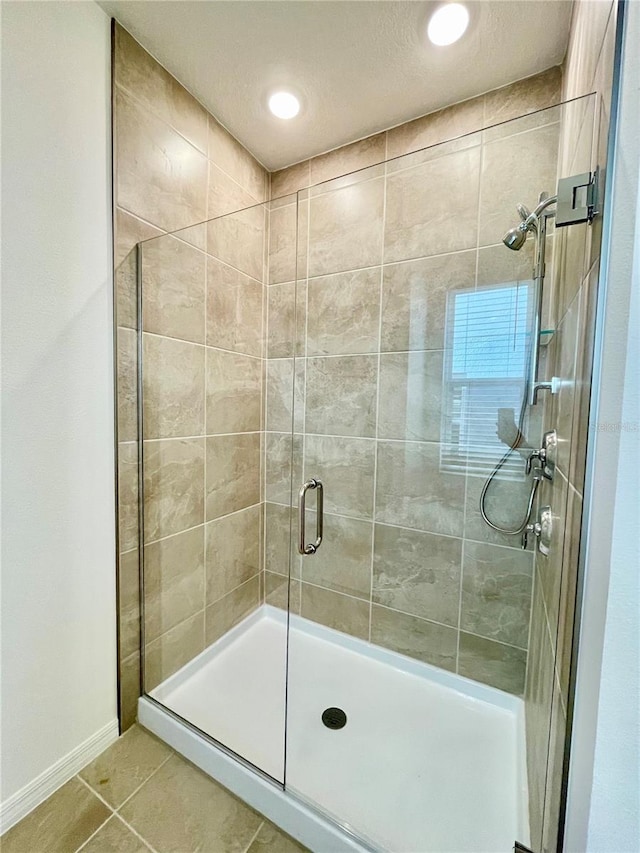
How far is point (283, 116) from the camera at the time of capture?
1.50 meters

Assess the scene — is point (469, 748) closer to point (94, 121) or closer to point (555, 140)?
point (555, 140)

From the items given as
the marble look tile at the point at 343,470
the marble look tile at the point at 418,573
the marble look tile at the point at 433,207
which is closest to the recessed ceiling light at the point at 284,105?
the marble look tile at the point at 433,207

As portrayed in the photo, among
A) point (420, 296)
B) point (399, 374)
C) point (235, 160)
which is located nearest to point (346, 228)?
point (420, 296)

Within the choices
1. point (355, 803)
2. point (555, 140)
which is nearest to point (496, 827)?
point (355, 803)

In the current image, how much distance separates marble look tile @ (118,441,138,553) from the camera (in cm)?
124

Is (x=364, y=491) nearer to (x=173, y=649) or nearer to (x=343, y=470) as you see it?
(x=343, y=470)

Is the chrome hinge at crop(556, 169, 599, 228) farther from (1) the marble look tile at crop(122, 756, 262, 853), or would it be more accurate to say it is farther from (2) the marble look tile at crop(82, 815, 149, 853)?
(2) the marble look tile at crop(82, 815, 149, 853)

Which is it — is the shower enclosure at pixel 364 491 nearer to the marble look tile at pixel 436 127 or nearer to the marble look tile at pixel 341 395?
the marble look tile at pixel 341 395

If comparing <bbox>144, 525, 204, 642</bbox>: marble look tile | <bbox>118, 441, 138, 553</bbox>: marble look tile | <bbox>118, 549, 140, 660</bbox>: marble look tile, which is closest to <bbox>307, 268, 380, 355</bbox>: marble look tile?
<bbox>118, 441, 138, 553</bbox>: marble look tile

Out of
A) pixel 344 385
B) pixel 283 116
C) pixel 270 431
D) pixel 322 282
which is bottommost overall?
pixel 270 431

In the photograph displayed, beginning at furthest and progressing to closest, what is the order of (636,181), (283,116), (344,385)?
1. (344,385)
2. (283,116)
3. (636,181)

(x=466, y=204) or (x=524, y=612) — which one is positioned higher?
(x=466, y=204)

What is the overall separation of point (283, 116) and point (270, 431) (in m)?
1.42

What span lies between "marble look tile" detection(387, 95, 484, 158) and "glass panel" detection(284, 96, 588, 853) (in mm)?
147
